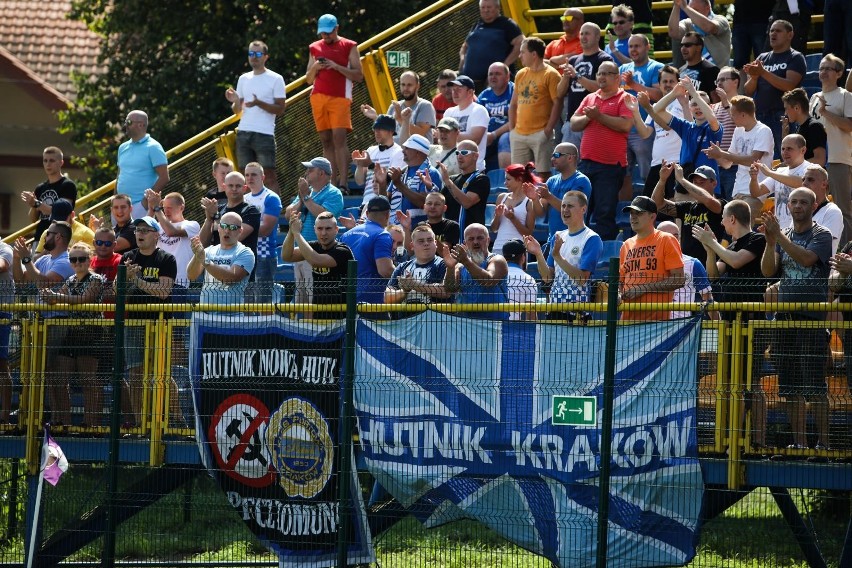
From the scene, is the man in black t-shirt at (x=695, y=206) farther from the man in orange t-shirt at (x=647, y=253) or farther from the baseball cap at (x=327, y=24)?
the baseball cap at (x=327, y=24)

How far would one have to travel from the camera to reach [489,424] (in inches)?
354

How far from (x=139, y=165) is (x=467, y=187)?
4.29 metres

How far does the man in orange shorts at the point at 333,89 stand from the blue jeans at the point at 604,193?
374 centimetres

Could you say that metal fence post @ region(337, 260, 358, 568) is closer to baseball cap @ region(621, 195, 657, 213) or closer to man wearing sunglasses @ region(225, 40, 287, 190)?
baseball cap @ region(621, 195, 657, 213)

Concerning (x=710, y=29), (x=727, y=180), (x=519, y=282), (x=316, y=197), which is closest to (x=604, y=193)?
(x=727, y=180)

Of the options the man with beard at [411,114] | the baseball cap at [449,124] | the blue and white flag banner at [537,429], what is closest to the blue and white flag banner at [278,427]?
the blue and white flag banner at [537,429]

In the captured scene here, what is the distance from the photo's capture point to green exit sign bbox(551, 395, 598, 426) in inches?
342

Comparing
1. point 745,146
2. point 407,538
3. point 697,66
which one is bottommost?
point 407,538

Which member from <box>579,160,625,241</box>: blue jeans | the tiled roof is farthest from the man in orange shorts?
the tiled roof

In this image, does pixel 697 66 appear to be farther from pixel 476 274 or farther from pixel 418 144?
pixel 476 274

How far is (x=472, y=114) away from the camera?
48.8 feet

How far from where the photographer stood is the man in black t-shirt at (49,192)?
49.4 ft

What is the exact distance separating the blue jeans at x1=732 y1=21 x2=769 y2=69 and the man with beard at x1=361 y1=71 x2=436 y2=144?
11.6ft

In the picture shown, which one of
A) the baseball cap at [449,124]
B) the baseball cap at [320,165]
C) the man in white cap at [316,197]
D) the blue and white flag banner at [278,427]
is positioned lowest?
the blue and white flag banner at [278,427]
